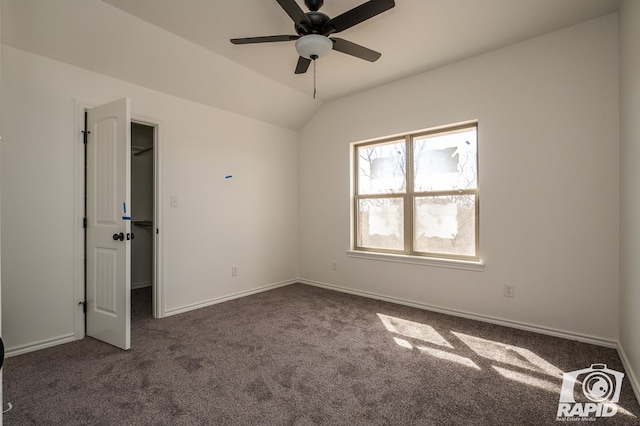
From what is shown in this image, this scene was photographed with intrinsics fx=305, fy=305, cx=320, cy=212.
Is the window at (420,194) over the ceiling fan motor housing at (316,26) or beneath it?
beneath

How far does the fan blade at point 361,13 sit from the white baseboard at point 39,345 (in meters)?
3.39

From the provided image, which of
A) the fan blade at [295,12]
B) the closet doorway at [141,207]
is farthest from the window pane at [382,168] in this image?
the closet doorway at [141,207]

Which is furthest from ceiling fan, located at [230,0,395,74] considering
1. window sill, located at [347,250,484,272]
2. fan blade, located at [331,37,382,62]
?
window sill, located at [347,250,484,272]

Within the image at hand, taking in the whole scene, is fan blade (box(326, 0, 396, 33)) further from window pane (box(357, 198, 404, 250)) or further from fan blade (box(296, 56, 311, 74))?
window pane (box(357, 198, 404, 250))

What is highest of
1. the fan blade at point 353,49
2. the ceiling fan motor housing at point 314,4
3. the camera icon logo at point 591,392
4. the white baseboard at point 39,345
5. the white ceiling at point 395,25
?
the white ceiling at point 395,25

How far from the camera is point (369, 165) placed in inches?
167

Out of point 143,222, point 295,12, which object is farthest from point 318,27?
point 143,222

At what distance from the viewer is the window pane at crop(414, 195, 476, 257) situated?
3.33 metres

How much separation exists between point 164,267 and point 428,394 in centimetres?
283

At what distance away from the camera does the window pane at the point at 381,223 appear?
391 centimetres

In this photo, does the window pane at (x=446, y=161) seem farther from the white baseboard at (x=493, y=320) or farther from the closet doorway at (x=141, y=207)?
the closet doorway at (x=141, y=207)

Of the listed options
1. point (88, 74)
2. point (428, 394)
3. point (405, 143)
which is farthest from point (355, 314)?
point (88, 74)

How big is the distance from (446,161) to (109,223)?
11.4 ft

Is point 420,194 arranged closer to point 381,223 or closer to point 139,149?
point 381,223
